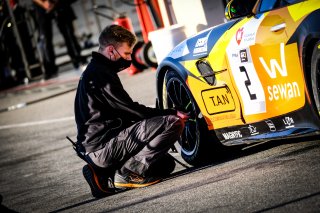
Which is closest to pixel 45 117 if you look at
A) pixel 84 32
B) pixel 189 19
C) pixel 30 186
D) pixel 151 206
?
pixel 189 19

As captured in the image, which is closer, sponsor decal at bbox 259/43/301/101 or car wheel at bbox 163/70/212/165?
sponsor decal at bbox 259/43/301/101

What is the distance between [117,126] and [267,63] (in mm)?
1575

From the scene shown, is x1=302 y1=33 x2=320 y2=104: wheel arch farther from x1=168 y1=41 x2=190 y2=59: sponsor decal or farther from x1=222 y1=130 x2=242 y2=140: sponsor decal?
x1=168 y1=41 x2=190 y2=59: sponsor decal

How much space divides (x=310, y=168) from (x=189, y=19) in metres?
6.34

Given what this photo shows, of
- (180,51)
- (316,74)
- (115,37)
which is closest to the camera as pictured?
(316,74)

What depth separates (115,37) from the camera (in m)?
6.68

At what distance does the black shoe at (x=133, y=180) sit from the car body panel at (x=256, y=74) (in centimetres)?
70

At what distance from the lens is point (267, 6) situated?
602 centimetres

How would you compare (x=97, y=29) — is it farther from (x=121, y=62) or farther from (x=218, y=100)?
(x=218, y=100)

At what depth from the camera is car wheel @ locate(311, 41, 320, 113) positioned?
5398 millimetres

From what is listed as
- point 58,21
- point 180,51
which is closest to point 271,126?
point 180,51

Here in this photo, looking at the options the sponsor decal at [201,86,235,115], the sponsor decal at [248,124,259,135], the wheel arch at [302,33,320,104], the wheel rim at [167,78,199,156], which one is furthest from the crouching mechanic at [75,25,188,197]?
the wheel arch at [302,33,320,104]

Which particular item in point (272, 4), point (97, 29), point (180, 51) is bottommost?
point (97, 29)

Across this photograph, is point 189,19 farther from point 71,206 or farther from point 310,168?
point 310,168
